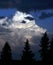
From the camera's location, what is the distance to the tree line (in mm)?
84375

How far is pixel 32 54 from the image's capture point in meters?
85.1

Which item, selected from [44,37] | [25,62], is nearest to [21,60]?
[25,62]

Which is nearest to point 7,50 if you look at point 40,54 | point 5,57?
point 5,57

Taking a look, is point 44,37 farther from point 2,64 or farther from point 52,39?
point 2,64

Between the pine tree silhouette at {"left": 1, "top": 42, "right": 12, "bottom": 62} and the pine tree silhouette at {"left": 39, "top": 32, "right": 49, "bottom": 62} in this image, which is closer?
the pine tree silhouette at {"left": 1, "top": 42, "right": 12, "bottom": 62}

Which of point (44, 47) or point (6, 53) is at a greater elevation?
point (44, 47)

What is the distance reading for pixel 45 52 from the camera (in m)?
87.4

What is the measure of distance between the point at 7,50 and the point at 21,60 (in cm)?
375

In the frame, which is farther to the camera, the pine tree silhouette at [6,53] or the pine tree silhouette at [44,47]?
the pine tree silhouette at [44,47]

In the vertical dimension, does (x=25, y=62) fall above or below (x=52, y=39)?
below

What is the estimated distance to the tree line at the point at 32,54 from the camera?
8438 cm

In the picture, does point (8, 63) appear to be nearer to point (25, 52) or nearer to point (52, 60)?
point (25, 52)

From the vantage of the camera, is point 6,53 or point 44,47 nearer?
point 6,53

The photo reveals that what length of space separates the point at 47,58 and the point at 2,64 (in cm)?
1011
